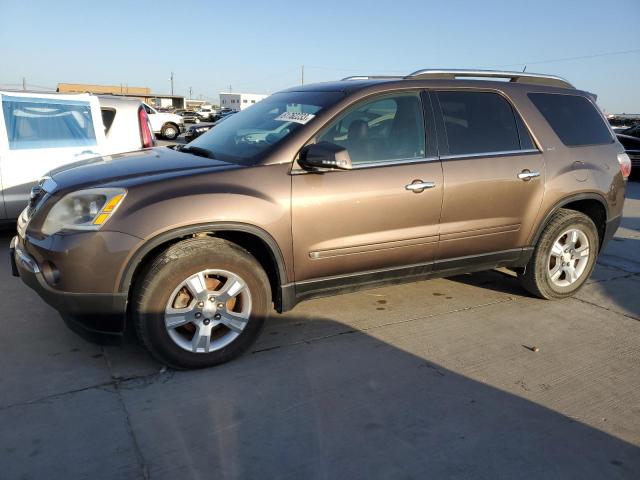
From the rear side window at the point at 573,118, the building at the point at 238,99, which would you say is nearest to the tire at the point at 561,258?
the rear side window at the point at 573,118

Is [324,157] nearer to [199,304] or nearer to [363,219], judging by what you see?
[363,219]

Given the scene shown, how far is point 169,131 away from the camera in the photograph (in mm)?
25156

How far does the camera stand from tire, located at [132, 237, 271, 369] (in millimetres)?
3066

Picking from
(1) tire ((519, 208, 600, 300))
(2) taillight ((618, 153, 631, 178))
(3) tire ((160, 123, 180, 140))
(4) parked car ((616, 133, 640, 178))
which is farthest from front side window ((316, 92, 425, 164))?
(3) tire ((160, 123, 180, 140))

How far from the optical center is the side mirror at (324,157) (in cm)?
325

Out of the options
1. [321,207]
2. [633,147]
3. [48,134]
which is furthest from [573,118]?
[633,147]

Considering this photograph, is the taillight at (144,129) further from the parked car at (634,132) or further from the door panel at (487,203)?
the parked car at (634,132)

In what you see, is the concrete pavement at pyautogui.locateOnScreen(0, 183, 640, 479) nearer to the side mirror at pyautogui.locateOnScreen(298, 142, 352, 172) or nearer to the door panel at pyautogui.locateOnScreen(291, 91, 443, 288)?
the door panel at pyautogui.locateOnScreen(291, 91, 443, 288)

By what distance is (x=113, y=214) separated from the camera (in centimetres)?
293

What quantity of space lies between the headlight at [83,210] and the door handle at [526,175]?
9.59 ft

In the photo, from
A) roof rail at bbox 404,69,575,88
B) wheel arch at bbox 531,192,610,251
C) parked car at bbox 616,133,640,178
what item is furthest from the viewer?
parked car at bbox 616,133,640,178

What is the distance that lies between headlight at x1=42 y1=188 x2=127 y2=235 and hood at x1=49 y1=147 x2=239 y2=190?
9cm

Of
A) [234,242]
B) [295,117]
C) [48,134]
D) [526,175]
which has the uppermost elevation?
[295,117]

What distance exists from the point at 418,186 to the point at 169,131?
2336 cm
